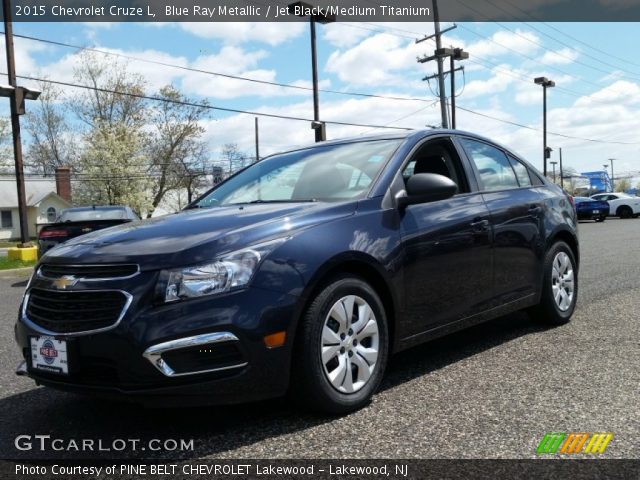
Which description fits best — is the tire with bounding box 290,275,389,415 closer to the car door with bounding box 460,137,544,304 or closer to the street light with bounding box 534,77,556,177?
the car door with bounding box 460,137,544,304

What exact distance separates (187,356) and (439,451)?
3.98 feet

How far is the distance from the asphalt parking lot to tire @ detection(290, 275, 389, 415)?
0.13 metres

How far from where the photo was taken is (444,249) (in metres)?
3.82

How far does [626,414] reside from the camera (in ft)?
10.0

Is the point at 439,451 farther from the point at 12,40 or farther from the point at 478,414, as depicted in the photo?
the point at 12,40

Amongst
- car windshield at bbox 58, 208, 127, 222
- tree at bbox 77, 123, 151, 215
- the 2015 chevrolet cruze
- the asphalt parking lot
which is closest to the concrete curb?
car windshield at bbox 58, 208, 127, 222

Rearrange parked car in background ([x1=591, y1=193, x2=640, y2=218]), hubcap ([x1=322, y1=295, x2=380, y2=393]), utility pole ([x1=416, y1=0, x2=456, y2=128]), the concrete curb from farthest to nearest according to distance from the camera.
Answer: parked car in background ([x1=591, y1=193, x2=640, y2=218]), utility pole ([x1=416, y1=0, x2=456, y2=128]), the concrete curb, hubcap ([x1=322, y1=295, x2=380, y2=393])

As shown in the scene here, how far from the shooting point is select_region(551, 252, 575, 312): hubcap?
5047 mm

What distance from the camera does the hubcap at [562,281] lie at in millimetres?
5047

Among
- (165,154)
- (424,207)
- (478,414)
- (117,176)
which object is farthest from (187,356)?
(165,154)

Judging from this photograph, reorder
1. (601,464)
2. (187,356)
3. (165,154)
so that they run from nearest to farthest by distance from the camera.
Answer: (601,464) < (187,356) < (165,154)

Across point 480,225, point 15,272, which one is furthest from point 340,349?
point 15,272

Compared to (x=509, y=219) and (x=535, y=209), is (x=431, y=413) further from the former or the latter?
(x=535, y=209)

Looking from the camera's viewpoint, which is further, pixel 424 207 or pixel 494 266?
pixel 494 266
